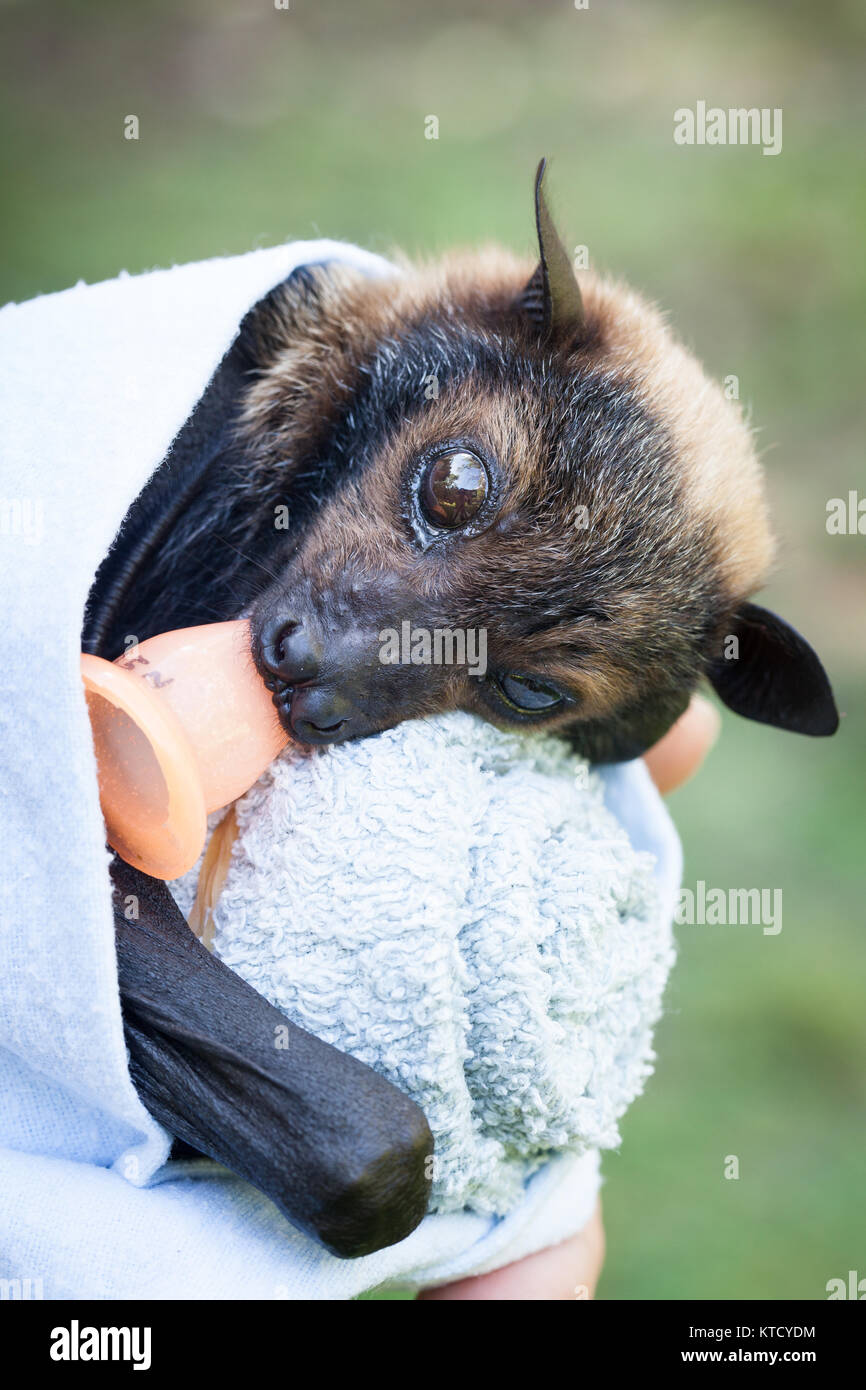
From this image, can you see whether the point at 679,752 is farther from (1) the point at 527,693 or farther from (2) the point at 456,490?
(2) the point at 456,490

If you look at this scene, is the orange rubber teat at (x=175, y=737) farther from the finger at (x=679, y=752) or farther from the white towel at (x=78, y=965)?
the finger at (x=679, y=752)

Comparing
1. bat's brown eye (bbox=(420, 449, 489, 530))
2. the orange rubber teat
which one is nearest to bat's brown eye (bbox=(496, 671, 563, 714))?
bat's brown eye (bbox=(420, 449, 489, 530))

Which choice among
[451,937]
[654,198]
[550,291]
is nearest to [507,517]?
[550,291]

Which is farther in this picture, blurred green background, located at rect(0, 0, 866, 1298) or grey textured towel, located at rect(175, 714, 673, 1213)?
blurred green background, located at rect(0, 0, 866, 1298)

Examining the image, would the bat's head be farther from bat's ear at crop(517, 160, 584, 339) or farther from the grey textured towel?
the grey textured towel

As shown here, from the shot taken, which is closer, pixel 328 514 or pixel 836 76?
pixel 328 514

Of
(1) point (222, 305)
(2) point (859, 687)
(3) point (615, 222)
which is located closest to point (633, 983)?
(1) point (222, 305)


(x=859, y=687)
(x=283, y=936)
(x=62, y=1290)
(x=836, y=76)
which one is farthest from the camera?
(x=836, y=76)

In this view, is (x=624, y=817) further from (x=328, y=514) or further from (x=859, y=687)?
(x=859, y=687)
